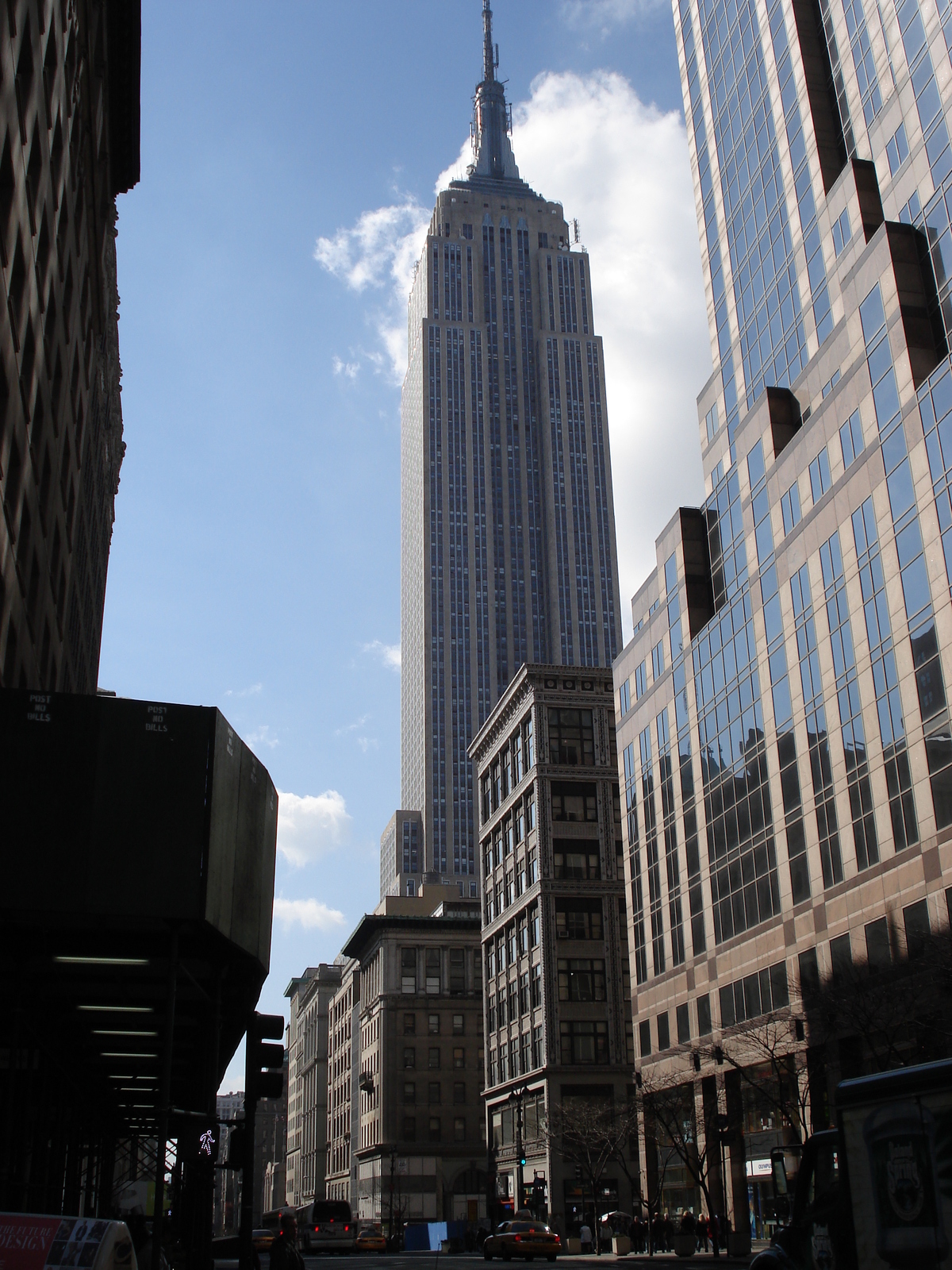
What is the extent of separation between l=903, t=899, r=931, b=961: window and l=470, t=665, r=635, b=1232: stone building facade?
126ft

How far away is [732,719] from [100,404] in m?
31.9

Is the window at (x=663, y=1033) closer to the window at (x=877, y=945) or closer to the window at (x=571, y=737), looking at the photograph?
the window at (x=877, y=945)

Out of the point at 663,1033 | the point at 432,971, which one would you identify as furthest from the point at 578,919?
the point at 432,971

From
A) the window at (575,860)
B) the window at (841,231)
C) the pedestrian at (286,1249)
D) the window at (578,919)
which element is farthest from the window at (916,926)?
the window at (575,860)

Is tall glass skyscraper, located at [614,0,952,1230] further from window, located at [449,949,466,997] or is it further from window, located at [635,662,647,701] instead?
window, located at [449,949,466,997]

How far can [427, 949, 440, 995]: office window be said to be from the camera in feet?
389

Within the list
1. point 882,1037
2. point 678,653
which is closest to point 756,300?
point 678,653

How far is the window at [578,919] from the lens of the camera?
79.8 m

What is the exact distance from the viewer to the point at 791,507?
51.2m

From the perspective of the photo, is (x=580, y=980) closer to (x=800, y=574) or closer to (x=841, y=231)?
(x=800, y=574)

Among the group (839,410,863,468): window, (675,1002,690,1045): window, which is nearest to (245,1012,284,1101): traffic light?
(839,410,863,468): window

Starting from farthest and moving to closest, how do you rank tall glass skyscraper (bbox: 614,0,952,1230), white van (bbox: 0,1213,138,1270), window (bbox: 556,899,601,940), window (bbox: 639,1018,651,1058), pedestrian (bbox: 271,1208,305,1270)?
window (bbox: 556,899,601,940) → window (bbox: 639,1018,651,1058) → tall glass skyscraper (bbox: 614,0,952,1230) → pedestrian (bbox: 271,1208,305,1270) → white van (bbox: 0,1213,138,1270)

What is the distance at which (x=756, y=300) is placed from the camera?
5969 centimetres

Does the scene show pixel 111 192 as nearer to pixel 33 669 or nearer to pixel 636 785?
pixel 33 669
